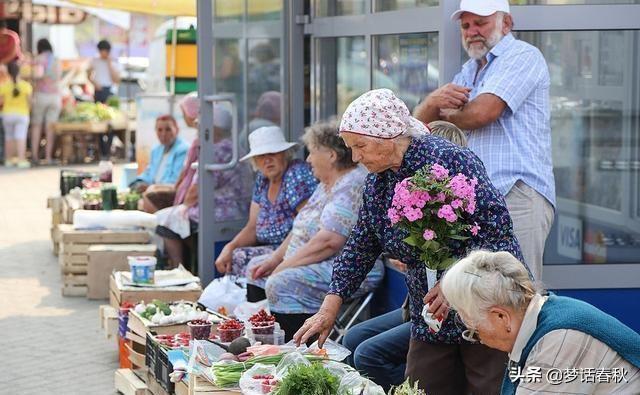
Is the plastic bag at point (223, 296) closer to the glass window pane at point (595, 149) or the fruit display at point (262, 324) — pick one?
the fruit display at point (262, 324)

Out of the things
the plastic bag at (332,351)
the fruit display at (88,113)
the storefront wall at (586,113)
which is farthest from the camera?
the fruit display at (88,113)

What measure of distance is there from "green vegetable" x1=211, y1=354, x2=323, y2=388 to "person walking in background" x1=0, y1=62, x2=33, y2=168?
1440cm

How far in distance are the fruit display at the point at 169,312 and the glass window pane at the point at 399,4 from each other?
6.20ft

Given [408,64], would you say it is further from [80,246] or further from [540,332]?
[80,246]

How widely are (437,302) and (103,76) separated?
17636 millimetres

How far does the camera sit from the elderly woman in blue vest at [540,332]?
319 centimetres

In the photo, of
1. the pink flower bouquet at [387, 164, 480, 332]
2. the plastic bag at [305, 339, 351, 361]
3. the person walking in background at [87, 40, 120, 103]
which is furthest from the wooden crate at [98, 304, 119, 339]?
the person walking in background at [87, 40, 120, 103]

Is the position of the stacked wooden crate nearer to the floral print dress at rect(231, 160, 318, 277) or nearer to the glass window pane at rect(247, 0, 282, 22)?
the floral print dress at rect(231, 160, 318, 277)

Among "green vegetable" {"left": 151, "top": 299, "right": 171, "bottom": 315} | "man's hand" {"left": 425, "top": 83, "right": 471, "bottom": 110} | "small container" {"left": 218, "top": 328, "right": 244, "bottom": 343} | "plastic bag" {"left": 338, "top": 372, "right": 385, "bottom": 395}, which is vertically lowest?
"green vegetable" {"left": 151, "top": 299, "right": 171, "bottom": 315}

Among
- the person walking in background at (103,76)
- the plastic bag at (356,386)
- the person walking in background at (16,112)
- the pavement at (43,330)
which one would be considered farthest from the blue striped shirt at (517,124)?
the person walking in background at (103,76)

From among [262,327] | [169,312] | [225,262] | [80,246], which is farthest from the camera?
[80,246]

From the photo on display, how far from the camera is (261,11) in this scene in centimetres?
788

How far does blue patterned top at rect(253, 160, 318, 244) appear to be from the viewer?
22.5 feet

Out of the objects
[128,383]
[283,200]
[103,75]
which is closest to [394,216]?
[128,383]
